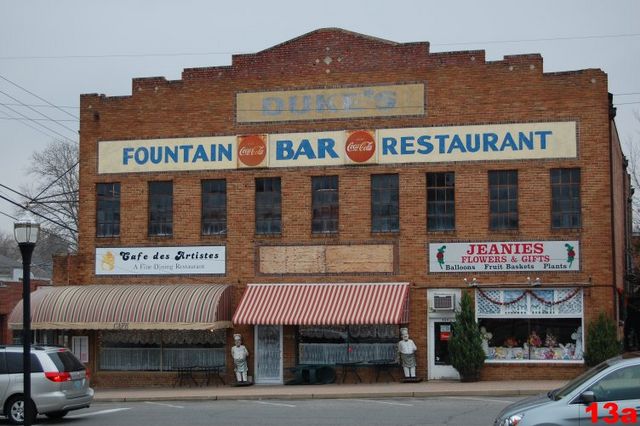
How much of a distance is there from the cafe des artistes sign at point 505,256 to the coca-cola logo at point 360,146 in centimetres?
344

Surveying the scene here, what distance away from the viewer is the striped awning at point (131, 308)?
3005 cm

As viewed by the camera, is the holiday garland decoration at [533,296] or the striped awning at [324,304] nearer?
the holiday garland decoration at [533,296]

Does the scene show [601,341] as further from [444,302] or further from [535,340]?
[444,302]

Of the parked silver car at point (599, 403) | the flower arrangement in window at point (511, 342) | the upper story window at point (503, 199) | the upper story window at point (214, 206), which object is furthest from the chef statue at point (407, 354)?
the parked silver car at point (599, 403)

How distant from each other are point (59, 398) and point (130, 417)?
2070 millimetres

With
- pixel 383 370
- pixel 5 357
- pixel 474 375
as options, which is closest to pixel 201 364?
pixel 383 370

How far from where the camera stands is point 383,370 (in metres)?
30.1

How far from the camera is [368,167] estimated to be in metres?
30.6

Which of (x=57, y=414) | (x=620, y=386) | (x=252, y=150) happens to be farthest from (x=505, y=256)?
(x=620, y=386)

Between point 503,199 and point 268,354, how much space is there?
876 centimetres

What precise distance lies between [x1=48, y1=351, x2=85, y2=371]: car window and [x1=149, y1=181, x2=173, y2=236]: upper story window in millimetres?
10843

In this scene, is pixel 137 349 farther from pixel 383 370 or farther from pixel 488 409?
pixel 488 409

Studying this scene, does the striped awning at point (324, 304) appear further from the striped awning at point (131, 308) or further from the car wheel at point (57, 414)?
the car wheel at point (57, 414)

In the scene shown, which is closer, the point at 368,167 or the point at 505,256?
the point at 505,256
